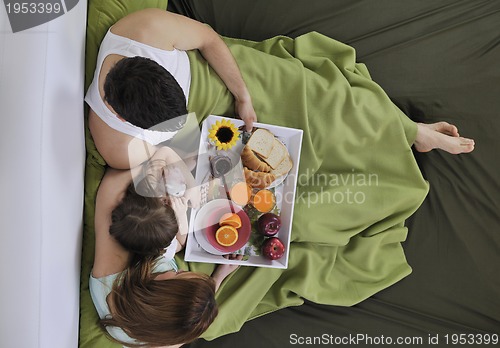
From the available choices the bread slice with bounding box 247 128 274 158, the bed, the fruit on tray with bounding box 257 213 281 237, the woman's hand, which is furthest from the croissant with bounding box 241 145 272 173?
the bed

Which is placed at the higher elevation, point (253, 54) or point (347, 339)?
point (253, 54)

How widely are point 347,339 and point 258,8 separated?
3.20 feet

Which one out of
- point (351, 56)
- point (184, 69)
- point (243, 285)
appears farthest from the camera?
point (351, 56)

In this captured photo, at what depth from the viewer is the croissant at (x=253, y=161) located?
3.91ft

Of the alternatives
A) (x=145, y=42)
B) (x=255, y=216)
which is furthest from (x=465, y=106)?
(x=145, y=42)

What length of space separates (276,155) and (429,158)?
0.49m

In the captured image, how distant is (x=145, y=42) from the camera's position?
104 centimetres

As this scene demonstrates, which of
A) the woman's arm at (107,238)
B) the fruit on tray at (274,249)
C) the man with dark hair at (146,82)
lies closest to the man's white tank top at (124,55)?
the man with dark hair at (146,82)

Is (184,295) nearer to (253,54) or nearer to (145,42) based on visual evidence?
(145,42)

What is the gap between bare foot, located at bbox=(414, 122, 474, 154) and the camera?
1341 millimetres

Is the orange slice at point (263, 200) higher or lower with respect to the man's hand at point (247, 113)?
lower

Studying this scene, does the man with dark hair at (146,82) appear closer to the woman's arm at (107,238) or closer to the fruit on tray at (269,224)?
the woman's arm at (107,238)

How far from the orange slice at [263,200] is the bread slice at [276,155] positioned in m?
0.07

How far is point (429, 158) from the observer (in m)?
1.40
